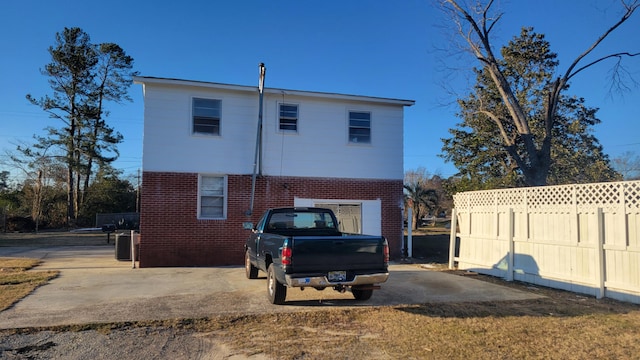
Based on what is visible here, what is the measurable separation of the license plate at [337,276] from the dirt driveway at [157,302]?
30.5 inches

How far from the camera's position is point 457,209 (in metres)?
13.2

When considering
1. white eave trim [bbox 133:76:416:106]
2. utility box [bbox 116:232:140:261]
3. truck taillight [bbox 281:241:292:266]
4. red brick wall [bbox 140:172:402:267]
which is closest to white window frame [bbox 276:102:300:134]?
white eave trim [bbox 133:76:416:106]

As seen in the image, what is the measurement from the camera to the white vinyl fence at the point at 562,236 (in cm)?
827

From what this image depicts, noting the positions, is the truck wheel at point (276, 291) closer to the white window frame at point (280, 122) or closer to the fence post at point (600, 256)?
the fence post at point (600, 256)

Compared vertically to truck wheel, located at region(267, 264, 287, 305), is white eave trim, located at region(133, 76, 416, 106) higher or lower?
higher

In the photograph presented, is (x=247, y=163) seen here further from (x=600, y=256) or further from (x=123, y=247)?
(x=600, y=256)

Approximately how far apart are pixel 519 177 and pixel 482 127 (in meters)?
3.97

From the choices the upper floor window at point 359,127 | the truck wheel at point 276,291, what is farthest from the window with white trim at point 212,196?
the truck wheel at point 276,291

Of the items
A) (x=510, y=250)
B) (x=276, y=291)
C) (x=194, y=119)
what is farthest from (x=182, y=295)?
(x=510, y=250)

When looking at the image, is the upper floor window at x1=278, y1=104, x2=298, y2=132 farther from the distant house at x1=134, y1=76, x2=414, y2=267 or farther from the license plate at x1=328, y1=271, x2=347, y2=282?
the license plate at x1=328, y1=271, x2=347, y2=282

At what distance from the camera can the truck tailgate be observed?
6.95 metres

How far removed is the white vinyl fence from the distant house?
3704 mm

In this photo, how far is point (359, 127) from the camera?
15234 millimetres

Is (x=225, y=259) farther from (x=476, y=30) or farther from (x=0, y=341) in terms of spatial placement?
(x=476, y=30)
